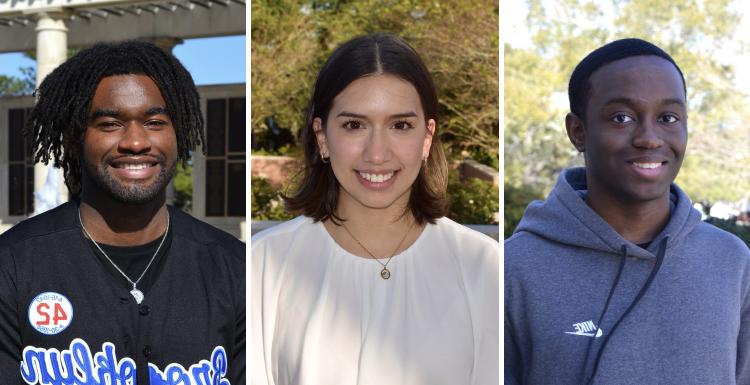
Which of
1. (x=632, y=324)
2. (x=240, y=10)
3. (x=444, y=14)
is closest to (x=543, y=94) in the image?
(x=240, y=10)

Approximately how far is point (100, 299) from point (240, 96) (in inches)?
350

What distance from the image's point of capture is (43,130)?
2.46 m

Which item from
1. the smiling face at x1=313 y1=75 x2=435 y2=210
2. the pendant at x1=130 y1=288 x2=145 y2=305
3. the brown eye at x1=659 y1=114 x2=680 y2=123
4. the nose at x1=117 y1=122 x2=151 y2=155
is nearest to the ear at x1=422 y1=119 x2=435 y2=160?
the smiling face at x1=313 y1=75 x2=435 y2=210

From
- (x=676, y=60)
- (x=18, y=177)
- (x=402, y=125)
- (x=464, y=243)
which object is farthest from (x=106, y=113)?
(x=18, y=177)

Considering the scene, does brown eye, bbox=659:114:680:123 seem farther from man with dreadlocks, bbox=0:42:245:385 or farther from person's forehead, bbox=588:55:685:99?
man with dreadlocks, bbox=0:42:245:385

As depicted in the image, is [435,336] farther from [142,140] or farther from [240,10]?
[240,10]

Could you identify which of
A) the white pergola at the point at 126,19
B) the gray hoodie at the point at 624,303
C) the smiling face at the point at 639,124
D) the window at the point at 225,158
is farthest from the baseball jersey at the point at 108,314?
the window at the point at 225,158

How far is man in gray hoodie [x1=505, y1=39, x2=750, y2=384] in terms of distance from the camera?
7.63 feet

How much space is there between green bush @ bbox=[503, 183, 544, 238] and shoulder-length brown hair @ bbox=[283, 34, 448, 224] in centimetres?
648

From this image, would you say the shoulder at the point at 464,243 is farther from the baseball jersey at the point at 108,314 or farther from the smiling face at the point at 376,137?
the baseball jersey at the point at 108,314

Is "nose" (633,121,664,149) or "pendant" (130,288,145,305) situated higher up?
"nose" (633,121,664,149)

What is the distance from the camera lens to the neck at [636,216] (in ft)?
8.01

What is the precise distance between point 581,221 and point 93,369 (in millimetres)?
1384

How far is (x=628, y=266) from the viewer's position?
244 centimetres
